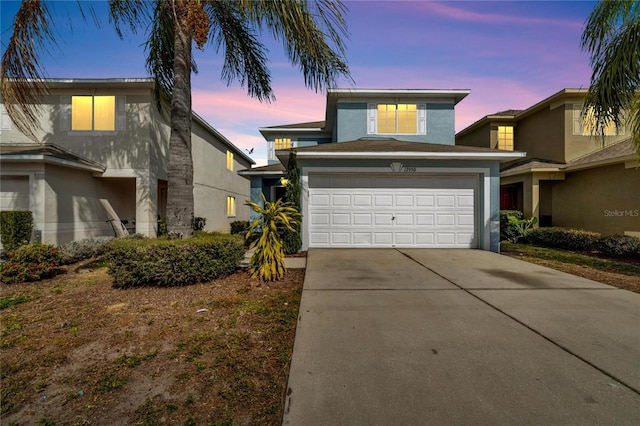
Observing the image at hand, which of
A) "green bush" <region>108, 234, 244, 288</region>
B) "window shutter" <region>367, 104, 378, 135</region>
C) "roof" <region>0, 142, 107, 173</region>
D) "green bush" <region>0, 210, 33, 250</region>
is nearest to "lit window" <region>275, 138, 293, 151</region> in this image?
"window shutter" <region>367, 104, 378, 135</region>

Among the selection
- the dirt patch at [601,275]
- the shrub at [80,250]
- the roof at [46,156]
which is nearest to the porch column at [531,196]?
the dirt patch at [601,275]

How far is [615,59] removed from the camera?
6.41m

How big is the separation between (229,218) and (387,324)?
17449 mm

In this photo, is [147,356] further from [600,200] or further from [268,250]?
[600,200]

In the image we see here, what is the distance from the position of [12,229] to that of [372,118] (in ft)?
44.3

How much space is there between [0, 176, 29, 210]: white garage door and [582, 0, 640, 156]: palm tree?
16607mm

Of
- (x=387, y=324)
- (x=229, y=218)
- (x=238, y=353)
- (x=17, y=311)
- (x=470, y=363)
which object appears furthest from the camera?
(x=229, y=218)

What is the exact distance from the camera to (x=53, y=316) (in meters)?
4.22

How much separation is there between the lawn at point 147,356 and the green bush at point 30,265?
1.03m

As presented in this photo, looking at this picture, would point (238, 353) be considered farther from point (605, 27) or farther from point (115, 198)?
point (115, 198)

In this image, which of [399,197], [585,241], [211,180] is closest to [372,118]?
[399,197]

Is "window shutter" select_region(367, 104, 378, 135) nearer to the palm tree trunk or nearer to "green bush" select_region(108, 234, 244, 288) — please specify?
the palm tree trunk

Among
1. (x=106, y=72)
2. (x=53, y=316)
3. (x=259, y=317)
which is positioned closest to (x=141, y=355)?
(x=259, y=317)

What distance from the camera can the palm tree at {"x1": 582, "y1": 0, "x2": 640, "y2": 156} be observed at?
20.2 feet
